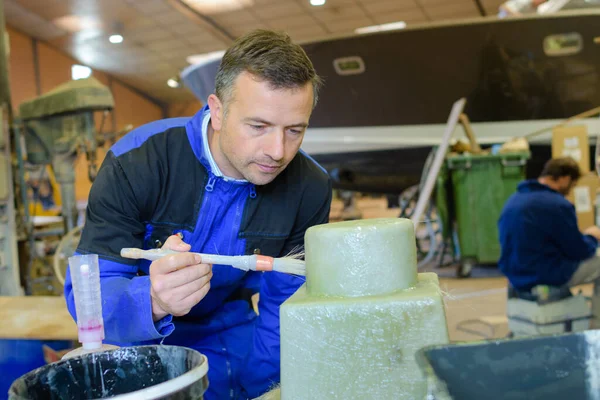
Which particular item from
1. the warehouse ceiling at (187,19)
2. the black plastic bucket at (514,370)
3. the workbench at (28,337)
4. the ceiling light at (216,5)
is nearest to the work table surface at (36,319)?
the workbench at (28,337)

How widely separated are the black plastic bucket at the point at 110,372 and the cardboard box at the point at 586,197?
12.2 feet

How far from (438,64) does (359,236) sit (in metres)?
4.75

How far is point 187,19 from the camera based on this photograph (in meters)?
9.84

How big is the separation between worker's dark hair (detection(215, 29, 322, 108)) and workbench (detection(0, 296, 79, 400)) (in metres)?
1.14

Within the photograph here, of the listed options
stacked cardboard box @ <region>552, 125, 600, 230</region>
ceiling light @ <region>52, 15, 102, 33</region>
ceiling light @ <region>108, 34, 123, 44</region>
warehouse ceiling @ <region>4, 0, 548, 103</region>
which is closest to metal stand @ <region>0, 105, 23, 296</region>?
stacked cardboard box @ <region>552, 125, 600, 230</region>

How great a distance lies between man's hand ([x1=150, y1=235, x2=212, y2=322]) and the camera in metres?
0.94

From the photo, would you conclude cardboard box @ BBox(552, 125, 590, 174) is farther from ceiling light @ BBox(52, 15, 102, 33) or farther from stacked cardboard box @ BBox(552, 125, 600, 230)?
ceiling light @ BBox(52, 15, 102, 33)

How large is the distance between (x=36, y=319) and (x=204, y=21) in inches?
340

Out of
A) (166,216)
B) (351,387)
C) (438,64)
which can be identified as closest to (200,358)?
(351,387)

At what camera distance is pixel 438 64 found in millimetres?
5203

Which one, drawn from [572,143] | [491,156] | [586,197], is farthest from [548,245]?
[491,156]

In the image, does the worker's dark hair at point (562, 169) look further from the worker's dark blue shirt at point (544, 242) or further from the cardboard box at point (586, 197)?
the cardboard box at point (586, 197)

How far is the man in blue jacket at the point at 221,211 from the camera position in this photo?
42.9 inches

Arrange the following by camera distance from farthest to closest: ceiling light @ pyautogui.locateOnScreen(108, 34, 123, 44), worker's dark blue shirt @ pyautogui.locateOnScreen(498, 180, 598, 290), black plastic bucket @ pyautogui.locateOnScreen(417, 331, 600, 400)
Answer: ceiling light @ pyautogui.locateOnScreen(108, 34, 123, 44) → worker's dark blue shirt @ pyautogui.locateOnScreen(498, 180, 598, 290) → black plastic bucket @ pyautogui.locateOnScreen(417, 331, 600, 400)
